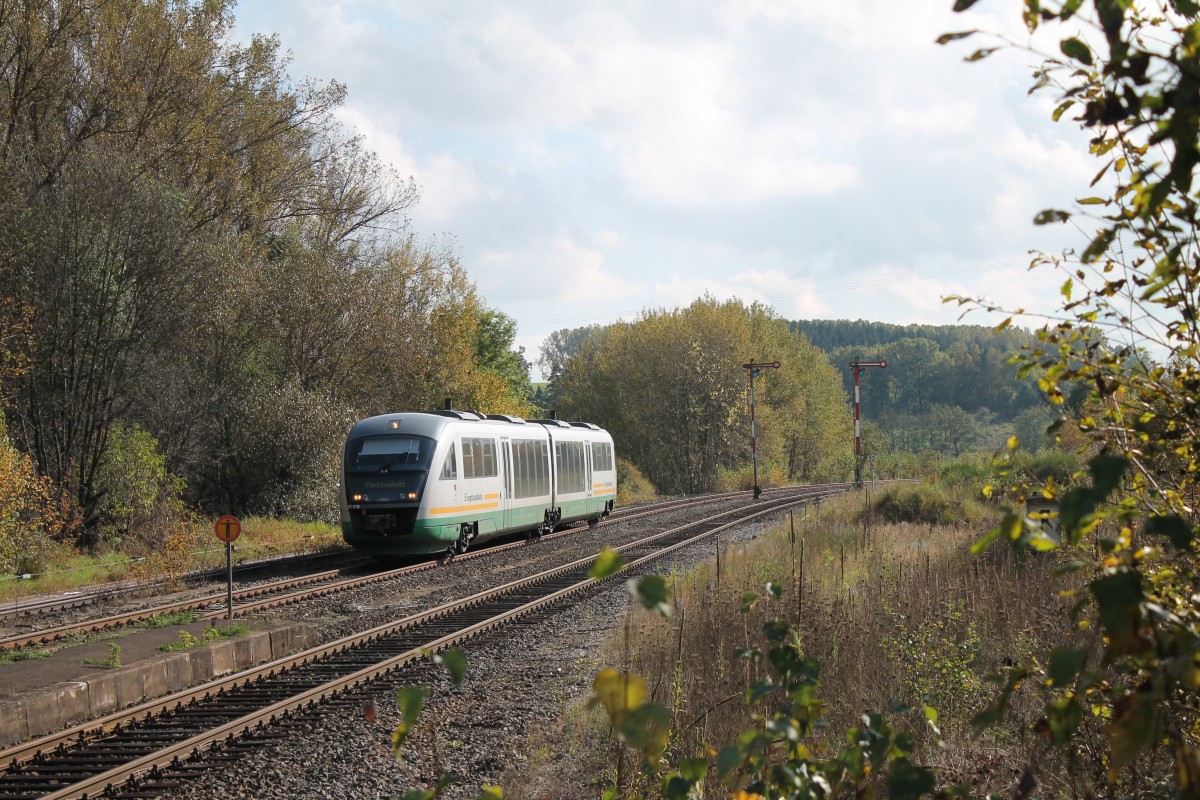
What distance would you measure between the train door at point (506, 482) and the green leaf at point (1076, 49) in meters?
21.3

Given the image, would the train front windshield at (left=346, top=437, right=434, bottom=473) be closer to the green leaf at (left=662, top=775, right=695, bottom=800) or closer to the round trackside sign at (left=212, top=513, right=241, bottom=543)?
the round trackside sign at (left=212, top=513, right=241, bottom=543)

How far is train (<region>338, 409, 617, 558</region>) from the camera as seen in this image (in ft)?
64.7

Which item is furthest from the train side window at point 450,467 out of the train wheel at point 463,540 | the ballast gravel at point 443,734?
the ballast gravel at point 443,734

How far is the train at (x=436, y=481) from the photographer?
1973cm

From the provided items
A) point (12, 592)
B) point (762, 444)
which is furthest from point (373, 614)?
point (762, 444)

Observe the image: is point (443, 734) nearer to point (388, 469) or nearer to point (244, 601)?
point (244, 601)

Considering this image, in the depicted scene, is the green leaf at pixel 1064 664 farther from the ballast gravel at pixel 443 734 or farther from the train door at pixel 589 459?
the train door at pixel 589 459

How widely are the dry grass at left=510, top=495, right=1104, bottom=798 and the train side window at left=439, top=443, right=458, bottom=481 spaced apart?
8.24 meters

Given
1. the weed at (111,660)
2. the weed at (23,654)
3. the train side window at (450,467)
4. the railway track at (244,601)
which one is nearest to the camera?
the weed at (111,660)

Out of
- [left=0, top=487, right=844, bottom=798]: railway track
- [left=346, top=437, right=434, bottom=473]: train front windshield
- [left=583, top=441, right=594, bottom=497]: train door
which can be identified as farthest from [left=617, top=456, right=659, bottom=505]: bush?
[left=0, top=487, right=844, bottom=798]: railway track

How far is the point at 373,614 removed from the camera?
14.3m

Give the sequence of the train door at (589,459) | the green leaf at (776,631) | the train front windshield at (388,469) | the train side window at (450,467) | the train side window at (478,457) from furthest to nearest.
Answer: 1. the train door at (589,459)
2. the train side window at (478,457)
3. the train side window at (450,467)
4. the train front windshield at (388,469)
5. the green leaf at (776,631)

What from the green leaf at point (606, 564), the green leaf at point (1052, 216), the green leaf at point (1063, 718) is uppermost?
the green leaf at point (1052, 216)

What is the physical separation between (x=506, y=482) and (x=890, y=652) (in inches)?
641
